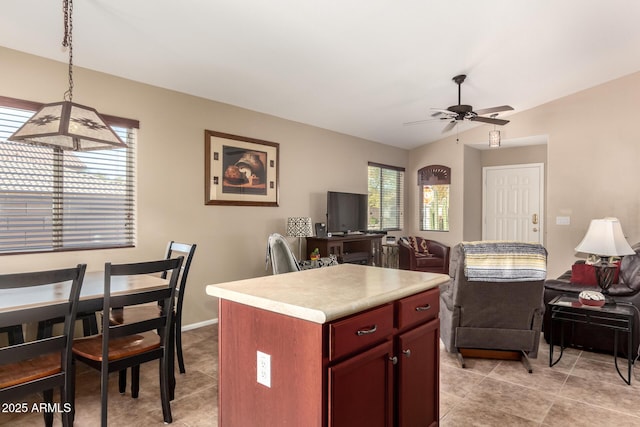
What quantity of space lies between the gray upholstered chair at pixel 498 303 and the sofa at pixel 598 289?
674 mm

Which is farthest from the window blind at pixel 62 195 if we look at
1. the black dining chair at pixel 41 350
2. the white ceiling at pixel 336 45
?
the black dining chair at pixel 41 350

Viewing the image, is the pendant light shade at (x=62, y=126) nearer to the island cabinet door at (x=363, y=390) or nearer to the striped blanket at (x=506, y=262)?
the island cabinet door at (x=363, y=390)

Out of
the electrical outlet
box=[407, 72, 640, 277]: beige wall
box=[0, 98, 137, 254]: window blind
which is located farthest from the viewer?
box=[407, 72, 640, 277]: beige wall

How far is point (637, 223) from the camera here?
5.45 meters

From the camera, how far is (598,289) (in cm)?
364

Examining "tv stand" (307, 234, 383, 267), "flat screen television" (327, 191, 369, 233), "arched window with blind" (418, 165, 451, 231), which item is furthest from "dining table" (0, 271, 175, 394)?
"arched window with blind" (418, 165, 451, 231)

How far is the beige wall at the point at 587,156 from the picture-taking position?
5531 millimetres

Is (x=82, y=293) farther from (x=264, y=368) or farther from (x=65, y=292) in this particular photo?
(x=264, y=368)

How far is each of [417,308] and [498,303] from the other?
161cm

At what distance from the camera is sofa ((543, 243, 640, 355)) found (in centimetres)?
326

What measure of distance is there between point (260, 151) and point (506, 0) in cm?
304

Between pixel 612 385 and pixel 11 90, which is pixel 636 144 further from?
pixel 11 90

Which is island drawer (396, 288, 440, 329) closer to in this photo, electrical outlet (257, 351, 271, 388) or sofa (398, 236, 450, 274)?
electrical outlet (257, 351, 271, 388)

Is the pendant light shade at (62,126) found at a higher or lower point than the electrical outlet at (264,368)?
higher
